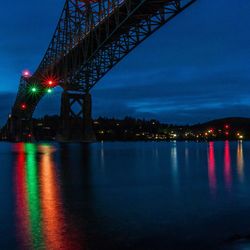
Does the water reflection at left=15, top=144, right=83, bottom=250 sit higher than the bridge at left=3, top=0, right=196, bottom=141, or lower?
lower

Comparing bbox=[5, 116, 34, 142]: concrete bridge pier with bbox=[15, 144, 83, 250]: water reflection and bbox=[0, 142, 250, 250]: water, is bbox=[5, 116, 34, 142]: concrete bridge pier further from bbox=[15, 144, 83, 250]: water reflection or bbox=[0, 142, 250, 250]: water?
bbox=[15, 144, 83, 250]: water reflection

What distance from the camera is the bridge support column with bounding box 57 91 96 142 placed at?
2079 inches

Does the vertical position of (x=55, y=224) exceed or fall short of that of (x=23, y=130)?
it falls short

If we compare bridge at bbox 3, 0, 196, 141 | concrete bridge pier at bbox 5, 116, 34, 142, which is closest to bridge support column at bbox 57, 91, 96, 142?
bridge at bbox 3, 0, 196, 141

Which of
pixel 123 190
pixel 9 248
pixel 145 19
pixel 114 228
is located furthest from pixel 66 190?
pixel 145 19

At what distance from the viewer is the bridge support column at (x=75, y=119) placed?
5281cm

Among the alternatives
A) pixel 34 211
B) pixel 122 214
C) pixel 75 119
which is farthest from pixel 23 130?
pixel 122 214

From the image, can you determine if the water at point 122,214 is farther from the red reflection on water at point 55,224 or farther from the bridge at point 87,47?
the bridge at point 87,47

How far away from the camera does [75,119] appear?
176 feet

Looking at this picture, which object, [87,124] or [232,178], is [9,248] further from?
[87,124]

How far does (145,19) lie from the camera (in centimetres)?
3316

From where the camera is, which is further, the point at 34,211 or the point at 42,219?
the point at 34,211

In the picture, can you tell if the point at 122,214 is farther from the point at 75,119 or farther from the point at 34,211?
the point at 75,119

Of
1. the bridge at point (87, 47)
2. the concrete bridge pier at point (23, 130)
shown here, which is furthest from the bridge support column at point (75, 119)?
the concrete bridge pier at point (23, 130)
